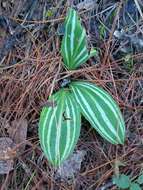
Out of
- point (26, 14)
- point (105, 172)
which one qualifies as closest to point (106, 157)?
point (105, 172)

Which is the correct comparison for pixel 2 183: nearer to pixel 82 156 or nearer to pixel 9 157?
pixel 9 157

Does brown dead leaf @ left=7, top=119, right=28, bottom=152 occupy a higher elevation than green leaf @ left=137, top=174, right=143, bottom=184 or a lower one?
higher

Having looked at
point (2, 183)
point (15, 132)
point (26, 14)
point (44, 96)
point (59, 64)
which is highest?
point (26, 14)

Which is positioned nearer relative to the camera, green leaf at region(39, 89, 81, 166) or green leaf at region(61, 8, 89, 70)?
green leaf at region(39, 89, 81, 166)

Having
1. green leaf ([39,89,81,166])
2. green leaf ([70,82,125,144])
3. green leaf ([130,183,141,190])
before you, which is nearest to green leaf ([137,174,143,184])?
green leaf ([130,183,141,190])

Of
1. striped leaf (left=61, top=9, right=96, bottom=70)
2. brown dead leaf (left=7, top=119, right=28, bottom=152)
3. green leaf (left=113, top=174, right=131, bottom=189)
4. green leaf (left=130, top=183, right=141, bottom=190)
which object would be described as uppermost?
striped leaf (left=61, top=9, right=96, bottom=70)

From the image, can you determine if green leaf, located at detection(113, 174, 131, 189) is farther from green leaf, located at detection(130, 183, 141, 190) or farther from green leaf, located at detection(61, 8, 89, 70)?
green leaf, located at detection(61, 8, 89, 70)
